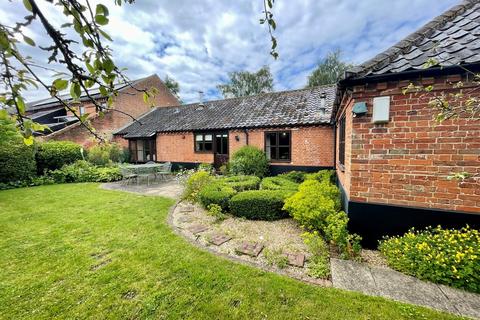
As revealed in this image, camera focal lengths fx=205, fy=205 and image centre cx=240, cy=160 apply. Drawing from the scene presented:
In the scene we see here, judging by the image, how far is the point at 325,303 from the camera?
2619 millimetres

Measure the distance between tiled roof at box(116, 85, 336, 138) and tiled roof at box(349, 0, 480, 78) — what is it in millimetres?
6428

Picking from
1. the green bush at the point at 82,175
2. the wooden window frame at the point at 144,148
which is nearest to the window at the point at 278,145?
the green bush at the point at 82,175

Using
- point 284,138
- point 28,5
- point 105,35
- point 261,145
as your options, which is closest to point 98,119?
point 261,145

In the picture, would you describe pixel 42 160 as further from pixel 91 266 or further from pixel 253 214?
pixel 253 214

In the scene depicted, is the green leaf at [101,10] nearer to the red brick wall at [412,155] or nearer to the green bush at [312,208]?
the red brick wall at [412,155]

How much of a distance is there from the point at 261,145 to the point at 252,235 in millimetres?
7987

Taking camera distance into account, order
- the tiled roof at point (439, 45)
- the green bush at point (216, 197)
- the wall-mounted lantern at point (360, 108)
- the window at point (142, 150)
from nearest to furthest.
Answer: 1. the tiled roof at point (439, 45)
2. the wall-mounted lantern at point (360, 108)
3. the green bush at point (216, 197)
4. the window at point (142, 150)

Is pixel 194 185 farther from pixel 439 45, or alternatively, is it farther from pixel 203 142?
pixel 439 45

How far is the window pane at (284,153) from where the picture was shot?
38.2 feet

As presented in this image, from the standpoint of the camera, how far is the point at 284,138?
1168cm

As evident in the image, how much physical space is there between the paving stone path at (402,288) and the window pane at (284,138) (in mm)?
8701

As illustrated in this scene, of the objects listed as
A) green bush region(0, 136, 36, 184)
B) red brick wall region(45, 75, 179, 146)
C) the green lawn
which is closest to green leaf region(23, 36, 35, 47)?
the green lawn

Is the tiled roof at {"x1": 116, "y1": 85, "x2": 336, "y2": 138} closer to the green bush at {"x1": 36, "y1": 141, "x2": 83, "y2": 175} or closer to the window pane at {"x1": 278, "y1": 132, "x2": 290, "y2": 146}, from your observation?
the window pane at {"x1": 278, "y1": 132, "x2": 290, "y2": 146}

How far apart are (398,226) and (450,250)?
2.48 ft
